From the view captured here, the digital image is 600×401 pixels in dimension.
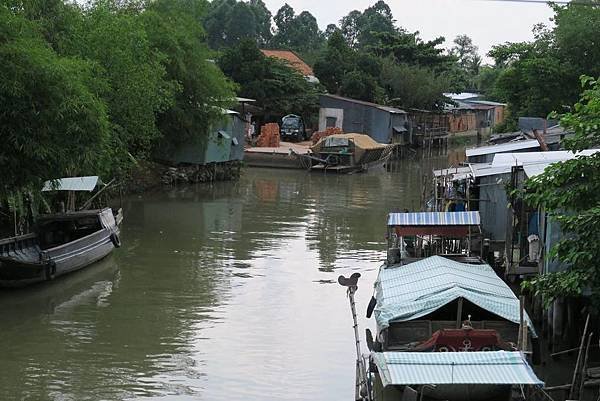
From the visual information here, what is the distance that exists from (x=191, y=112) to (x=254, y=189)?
452 cm

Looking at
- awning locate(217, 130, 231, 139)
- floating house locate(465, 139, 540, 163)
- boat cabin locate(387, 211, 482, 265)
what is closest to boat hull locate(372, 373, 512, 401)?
boat cabin locate(387, 211, 482, 265)

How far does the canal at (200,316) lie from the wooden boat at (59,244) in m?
0.31

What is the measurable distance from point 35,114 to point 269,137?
3137cm

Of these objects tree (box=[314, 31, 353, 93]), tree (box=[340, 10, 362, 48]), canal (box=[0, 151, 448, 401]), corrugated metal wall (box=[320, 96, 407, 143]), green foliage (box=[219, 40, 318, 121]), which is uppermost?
tree (box=[340, 10, 362, 48])

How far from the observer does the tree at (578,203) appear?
9383 mm

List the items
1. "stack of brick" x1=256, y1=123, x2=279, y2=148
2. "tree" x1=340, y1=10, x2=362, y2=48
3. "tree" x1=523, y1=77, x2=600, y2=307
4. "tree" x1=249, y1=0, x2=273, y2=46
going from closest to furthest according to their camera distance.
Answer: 1. "tree" x1=523, y1=77, x2=600, y2=307
2. "stack of brick" x1=256, y1=123, x2=279, y2=148
3. "tree" x1=249, y1=0, x2=273, y2=46
4. "tree" x1=340, y1=10, x2=362, y2=48

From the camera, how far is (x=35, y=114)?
14.3 m

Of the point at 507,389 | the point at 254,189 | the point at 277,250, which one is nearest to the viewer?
the point at 507,389

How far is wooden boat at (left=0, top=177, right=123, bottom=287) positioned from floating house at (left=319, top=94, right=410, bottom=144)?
2896 centimetres

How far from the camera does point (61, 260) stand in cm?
1662

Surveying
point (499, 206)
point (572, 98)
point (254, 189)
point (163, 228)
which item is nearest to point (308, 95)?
point (254, 189)

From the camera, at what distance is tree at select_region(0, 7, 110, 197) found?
14.0m

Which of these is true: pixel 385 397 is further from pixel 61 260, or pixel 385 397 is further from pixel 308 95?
pixel 308 95

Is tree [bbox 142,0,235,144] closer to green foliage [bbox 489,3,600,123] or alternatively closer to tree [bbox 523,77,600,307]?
green foliage [bbox 489,3,600,123]
